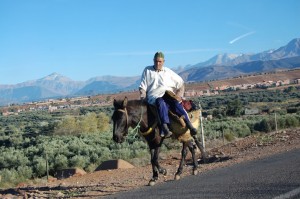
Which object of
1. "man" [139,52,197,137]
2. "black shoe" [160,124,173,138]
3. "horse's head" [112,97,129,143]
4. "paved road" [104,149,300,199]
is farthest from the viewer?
"man" [139,52,197,137]

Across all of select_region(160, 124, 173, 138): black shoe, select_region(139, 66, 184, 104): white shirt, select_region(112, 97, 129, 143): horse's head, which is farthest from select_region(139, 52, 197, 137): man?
select_region(112, 97, 129, 143): horse's head

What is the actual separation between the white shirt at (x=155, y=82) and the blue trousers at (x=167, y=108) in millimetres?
206

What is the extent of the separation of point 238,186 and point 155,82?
9.91 ft

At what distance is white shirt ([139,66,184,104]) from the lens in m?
9.88

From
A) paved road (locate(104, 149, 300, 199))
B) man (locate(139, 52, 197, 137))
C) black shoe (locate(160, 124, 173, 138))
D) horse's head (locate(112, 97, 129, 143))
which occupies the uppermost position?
man (locate(139, 52, 197, 137))

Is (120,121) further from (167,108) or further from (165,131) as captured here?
(167,108)

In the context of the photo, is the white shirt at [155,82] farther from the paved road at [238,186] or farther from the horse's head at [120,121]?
the paved road at [238,186]

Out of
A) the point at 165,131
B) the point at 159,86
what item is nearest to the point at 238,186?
the point at 165,131

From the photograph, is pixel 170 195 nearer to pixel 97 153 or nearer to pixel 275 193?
pixel 275 193

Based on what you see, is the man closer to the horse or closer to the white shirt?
the white shirt

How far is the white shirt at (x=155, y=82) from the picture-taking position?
32.4 ft

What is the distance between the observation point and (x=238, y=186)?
809 centimetres

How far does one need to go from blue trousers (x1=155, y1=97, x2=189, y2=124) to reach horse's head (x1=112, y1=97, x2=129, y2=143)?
28.3 inches

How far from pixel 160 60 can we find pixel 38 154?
1736cm
